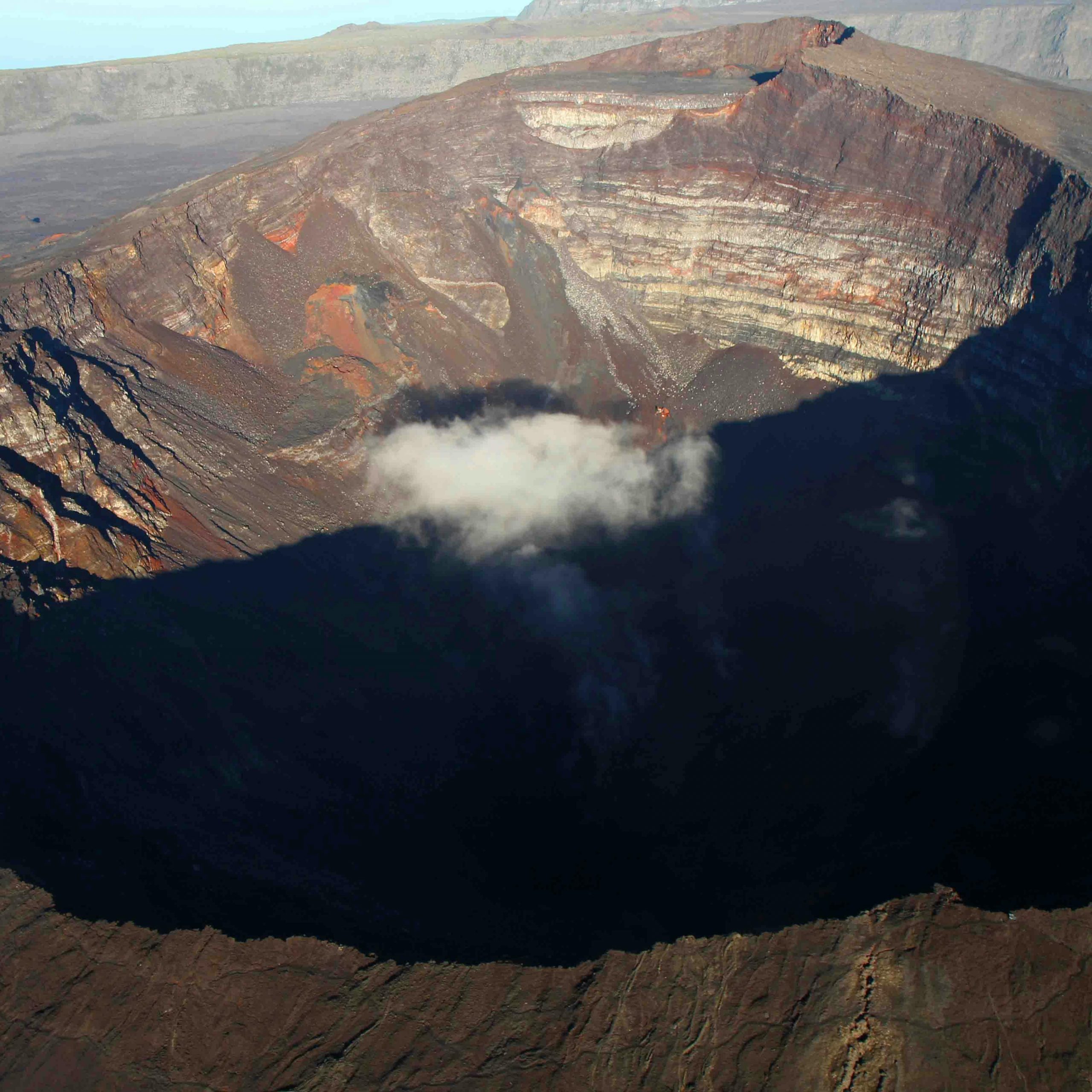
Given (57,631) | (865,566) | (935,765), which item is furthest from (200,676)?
(865,566)

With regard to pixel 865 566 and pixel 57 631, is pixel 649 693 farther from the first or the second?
pixel 57 631

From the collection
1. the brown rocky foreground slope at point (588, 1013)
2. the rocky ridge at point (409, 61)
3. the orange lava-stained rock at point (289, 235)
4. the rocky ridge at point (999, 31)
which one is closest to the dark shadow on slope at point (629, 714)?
the brown rocky foreground slope at point (588, 1013)

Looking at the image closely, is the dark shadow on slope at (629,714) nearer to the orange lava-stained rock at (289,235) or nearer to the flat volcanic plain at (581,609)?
the flat volcanic plain at (581,609)

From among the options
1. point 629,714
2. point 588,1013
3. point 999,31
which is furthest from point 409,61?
point 588,1013

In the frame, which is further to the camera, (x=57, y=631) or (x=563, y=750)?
(x=563, y=750)

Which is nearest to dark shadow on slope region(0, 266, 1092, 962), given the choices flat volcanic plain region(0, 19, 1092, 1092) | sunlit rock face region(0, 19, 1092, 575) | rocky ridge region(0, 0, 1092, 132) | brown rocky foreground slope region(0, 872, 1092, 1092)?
flat volcanic plain region(0, 19, 1092, 1092)

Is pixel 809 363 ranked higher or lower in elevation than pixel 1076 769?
higher
